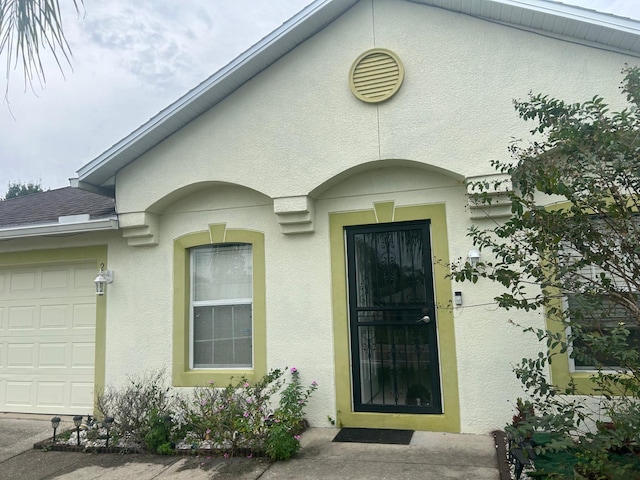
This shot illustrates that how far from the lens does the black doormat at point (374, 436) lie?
5675mm

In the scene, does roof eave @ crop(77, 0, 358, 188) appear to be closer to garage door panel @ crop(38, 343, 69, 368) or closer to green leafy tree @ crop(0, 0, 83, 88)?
garage door panel @ crop(38, 343, 69, 368)

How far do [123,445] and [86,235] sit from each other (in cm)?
339

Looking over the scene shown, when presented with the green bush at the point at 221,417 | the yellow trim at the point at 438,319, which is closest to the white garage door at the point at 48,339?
the green bush at the point at 221,417

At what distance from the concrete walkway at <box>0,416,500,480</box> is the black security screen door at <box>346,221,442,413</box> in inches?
22.6

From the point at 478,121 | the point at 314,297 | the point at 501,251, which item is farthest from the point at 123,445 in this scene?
the point at 478,121

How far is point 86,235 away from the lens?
7688 millimetres

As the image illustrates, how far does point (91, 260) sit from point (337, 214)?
4.09 m

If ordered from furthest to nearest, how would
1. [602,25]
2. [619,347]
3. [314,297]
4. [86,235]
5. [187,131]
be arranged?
[86,235]
[187,131]
[314,297]
[602,25]
[619,347]

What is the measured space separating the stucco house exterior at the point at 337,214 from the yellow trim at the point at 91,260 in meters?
0.04

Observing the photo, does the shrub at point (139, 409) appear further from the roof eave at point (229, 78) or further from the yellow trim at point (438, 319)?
the roof eave at point (229, 78)

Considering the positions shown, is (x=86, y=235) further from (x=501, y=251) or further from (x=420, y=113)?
(x=501, y=251)

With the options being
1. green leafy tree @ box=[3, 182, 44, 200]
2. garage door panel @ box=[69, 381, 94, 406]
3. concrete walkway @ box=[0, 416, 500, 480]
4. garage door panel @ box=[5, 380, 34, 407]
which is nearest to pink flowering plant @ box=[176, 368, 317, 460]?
concrete walkway @ box=[0, 416, 500, 480]

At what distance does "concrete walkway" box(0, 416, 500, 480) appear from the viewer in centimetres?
478

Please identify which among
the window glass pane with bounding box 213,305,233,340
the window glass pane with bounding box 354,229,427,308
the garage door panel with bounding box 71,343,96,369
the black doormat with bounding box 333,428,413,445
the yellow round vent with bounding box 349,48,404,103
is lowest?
the black doormat with bounding box 333,428,413,445
